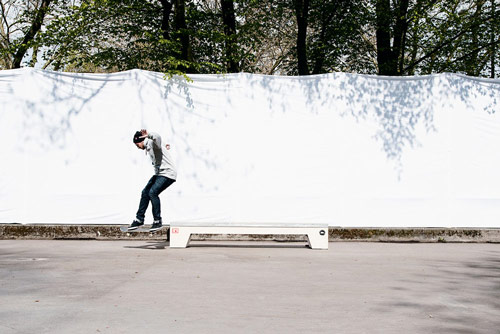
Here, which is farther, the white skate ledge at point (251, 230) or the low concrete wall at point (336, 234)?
the low concrete wall at point (336, 234)

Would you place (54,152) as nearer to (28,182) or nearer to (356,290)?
(28,182)

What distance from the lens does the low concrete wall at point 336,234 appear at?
10914 mm

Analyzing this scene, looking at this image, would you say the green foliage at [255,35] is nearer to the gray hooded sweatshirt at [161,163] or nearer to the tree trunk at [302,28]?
the tree trunk at [302,28]

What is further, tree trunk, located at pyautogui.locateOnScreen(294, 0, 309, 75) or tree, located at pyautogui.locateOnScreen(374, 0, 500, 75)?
tree trunk, located at pyautogui.locateOnScreen(294, 0, 309, 75)

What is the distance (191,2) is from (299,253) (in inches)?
446

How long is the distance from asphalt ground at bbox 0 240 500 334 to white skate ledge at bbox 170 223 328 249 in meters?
0.25

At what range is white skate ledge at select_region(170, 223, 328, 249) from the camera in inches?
382

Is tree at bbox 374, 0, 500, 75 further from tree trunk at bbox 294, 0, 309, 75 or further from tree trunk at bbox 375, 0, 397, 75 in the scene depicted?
tree trunk at bbox 294, 0, 309, 75

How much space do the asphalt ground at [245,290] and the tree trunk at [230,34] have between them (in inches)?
310

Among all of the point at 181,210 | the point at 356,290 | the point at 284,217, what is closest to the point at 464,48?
the point at 284,217

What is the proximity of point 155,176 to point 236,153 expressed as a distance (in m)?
1.68

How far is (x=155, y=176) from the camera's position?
1013cm

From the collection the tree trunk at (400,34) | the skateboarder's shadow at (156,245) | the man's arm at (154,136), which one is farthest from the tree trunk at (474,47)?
the skateboarder's shadow at (156,245)

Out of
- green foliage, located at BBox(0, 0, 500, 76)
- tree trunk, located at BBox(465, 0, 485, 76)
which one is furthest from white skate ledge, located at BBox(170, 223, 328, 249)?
tree trunk, located at BBox(465, 0, 485, 76)
